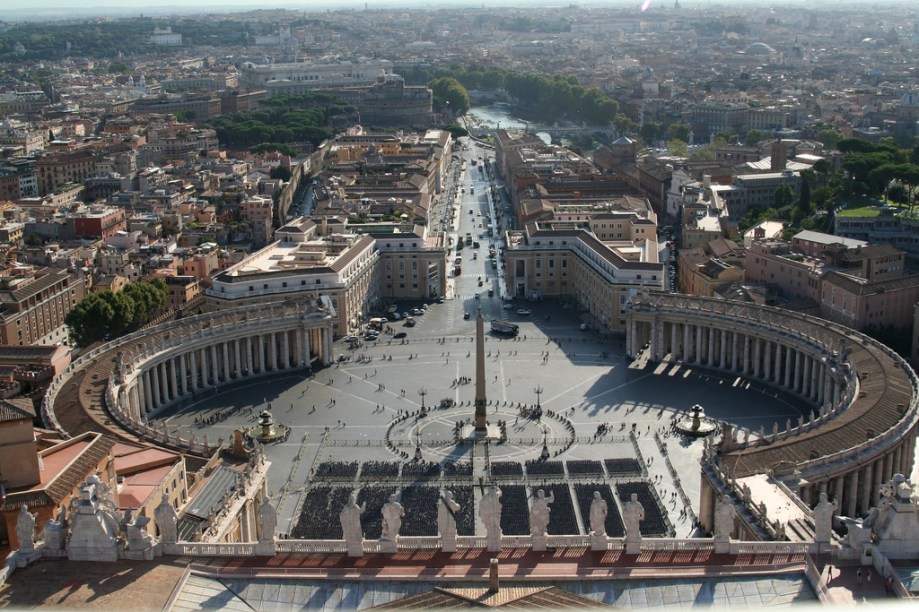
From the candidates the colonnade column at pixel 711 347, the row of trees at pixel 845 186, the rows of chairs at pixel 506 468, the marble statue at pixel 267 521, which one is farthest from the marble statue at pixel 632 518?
the row of trees at pixel 845 186

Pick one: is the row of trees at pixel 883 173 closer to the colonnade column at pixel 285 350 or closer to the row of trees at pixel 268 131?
the colonnade column at pixel 285 350

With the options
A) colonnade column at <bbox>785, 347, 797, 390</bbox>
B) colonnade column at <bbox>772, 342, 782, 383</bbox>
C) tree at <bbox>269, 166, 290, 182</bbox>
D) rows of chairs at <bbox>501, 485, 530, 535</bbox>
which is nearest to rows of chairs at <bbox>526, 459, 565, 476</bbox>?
rows of chairs at <bbox>501, 485, 530, 535</bbox>

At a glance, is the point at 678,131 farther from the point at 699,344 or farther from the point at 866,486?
the point at 866,486

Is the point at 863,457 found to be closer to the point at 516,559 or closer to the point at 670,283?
the point at 516,559

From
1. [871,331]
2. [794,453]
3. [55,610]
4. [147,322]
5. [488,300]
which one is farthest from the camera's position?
[488,300]

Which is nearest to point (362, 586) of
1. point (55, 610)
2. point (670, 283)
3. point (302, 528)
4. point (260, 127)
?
point (55, 610)

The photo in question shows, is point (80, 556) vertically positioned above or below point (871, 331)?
above

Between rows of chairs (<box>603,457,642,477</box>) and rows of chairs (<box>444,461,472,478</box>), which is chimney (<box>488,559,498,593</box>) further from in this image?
rows of chairs (<box>603,457,642,477</box>)
